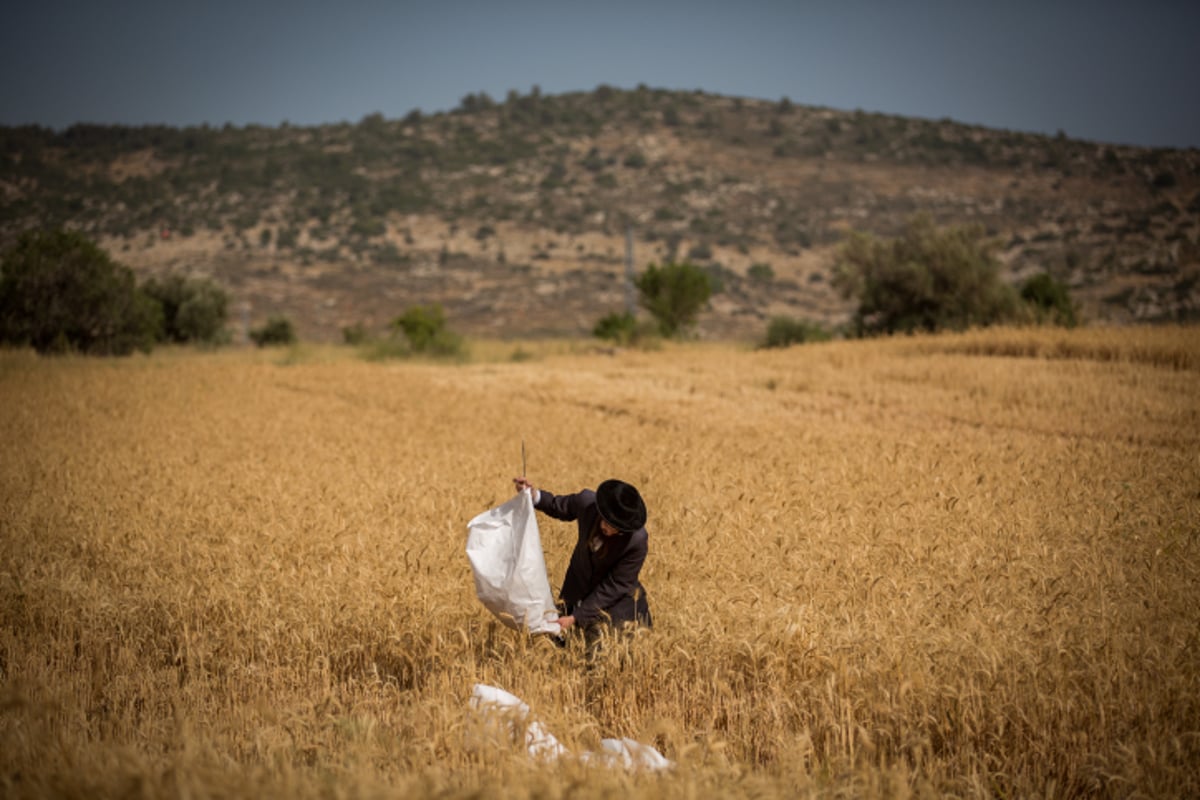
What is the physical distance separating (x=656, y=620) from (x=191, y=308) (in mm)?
36160

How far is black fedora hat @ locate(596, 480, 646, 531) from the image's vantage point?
4633 mm

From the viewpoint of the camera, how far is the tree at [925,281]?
29.4 m

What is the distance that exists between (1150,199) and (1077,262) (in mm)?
16244

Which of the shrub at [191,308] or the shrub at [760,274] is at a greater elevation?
the shrub at [760,274]

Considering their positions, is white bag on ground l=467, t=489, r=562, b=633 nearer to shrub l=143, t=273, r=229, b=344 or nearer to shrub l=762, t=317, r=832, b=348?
shrub l=762, t=317, r=832, b=348

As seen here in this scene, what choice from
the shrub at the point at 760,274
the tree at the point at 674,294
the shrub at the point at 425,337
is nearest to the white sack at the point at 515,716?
the shrub at the point at 425,337

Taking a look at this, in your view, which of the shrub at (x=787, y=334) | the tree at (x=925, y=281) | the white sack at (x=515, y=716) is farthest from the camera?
the shrub at (x=787, y=334)

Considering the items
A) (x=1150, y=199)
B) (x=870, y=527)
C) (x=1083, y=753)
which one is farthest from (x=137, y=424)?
(x=1150, y=199)

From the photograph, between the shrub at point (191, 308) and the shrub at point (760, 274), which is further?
the shrub at point (760, 274)

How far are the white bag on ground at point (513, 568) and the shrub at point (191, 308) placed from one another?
34943 mm

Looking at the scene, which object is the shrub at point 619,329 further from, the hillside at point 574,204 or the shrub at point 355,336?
the hillside at point 574,204

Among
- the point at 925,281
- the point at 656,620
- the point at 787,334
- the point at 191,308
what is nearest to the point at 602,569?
the point at 656,620

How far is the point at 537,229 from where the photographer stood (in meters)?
61.7

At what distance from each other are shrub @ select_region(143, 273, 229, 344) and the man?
34747 millimetres
